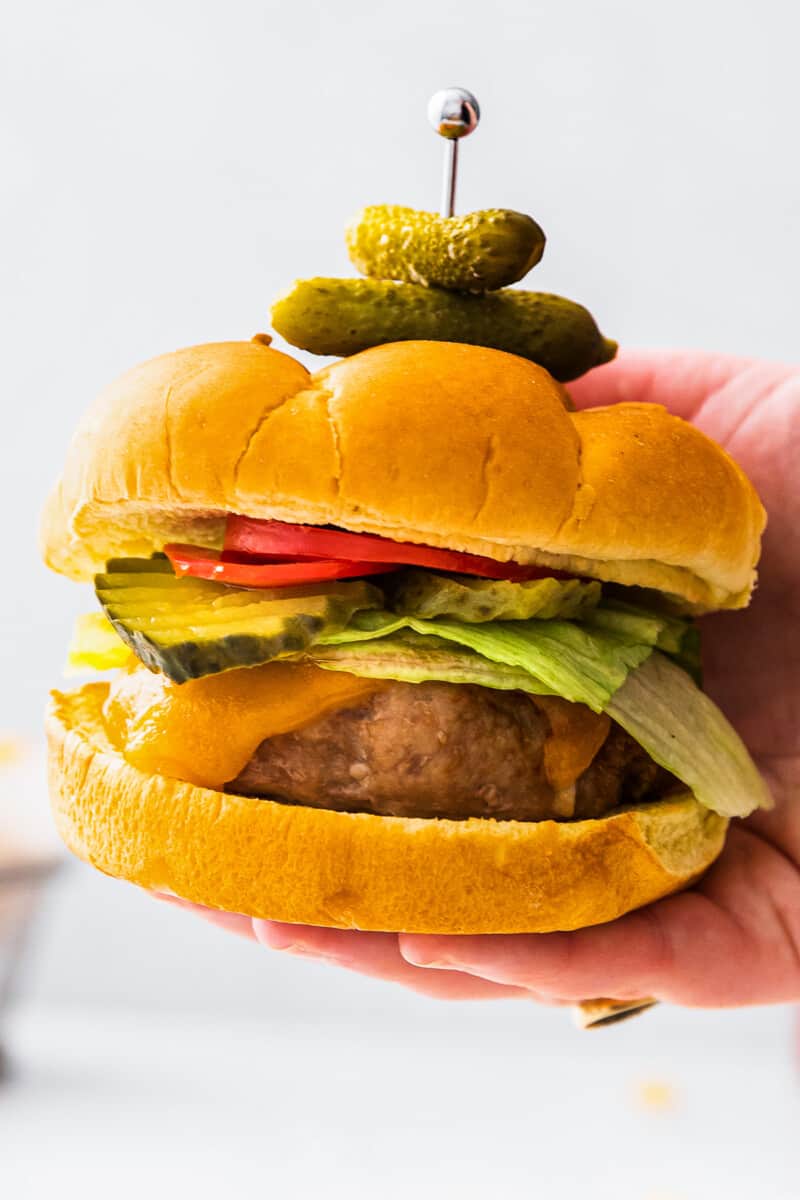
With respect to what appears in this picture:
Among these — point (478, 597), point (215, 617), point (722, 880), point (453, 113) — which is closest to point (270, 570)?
point (215, 617)

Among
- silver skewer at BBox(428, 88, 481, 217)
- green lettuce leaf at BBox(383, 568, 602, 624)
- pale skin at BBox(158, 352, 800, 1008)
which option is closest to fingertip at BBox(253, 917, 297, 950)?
pale skin at BBox(158, 352, 800, 1008)

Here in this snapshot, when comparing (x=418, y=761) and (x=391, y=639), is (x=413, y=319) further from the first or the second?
(x=418, y=761)

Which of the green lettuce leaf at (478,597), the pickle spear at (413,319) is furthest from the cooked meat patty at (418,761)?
the pickle spear at (413,319)

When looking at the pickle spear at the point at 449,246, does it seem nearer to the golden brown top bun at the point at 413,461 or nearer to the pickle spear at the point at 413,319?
the pickle spear at the point at 413,319

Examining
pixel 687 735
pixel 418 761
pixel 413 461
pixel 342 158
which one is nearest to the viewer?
pixel 413 461

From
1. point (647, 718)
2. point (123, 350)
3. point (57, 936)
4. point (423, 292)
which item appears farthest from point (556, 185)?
point (57, 936)
